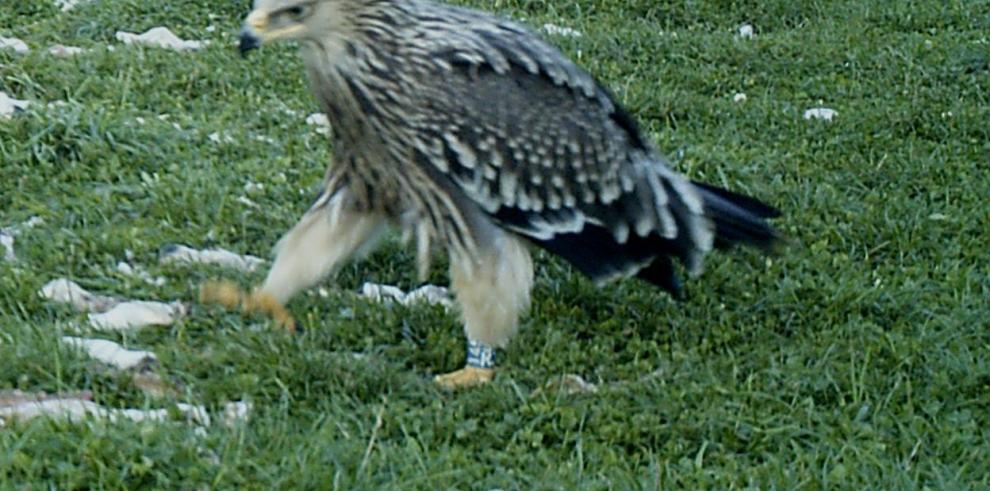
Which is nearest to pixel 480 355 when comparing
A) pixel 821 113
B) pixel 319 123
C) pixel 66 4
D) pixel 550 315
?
pixel 550 315

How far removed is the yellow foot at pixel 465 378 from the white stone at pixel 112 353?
0.99m

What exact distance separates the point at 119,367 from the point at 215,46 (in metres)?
4.30

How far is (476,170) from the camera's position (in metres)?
5.23

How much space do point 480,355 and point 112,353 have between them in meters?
1.28

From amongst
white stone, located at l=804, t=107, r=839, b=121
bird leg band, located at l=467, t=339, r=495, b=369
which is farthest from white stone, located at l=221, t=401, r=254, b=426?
white stone, located at l=804, t=107, r=839, b=121

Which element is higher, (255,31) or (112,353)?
(255,31)

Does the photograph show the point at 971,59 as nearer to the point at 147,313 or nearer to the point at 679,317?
the point at 679,317

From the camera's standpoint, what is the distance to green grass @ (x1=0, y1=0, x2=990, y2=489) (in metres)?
4.57

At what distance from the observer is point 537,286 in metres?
6.16

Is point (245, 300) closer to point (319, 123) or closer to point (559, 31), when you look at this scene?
point (319, 123)

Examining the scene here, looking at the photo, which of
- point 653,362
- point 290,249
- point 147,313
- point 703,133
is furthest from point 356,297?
point 703,133

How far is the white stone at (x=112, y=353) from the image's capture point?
5027 mm

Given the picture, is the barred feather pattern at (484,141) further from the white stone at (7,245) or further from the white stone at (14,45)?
the white stone at (14,45)

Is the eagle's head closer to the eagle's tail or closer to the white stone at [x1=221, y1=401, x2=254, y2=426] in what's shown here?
the white stone at [x1=221, y1=401, x2=254, y2=426]
